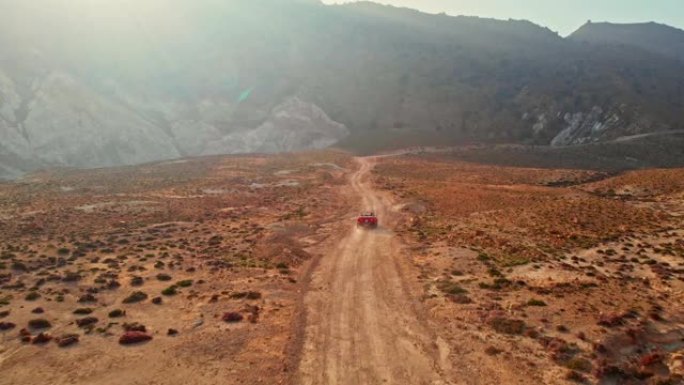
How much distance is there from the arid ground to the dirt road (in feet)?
0.35

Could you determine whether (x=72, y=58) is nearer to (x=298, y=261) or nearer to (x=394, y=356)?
(x=298, y=261)

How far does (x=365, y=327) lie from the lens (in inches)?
974

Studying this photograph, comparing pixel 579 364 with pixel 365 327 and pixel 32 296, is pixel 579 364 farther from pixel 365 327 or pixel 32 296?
pixel 32 296

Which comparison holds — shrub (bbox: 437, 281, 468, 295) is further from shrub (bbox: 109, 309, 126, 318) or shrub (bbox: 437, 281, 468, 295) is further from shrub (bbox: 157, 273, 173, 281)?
shrub (bbox: 109, 309, 126, 318)

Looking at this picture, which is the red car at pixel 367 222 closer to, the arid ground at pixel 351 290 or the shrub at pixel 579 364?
the arid ground at pixel 351 290

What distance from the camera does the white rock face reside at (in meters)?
121

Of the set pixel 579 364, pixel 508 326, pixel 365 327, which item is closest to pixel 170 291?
pixel 365 327

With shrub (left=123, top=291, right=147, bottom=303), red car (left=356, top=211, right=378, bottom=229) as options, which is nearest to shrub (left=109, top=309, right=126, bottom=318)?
shrub (left=123, top=291, right=147, bottom=303)

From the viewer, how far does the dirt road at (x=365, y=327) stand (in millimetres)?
20375

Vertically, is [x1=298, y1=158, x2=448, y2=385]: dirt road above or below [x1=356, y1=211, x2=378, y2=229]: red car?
below

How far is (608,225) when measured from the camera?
43281 mm

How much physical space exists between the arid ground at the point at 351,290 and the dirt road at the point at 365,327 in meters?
0.11

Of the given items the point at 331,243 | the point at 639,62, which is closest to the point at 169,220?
the point at 331,243

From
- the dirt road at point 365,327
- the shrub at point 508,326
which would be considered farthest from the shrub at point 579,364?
the dirt road at point 365,327
